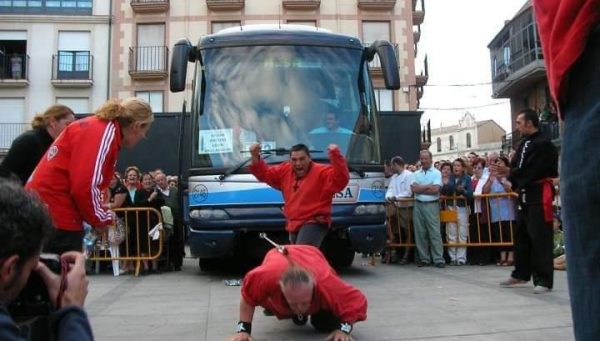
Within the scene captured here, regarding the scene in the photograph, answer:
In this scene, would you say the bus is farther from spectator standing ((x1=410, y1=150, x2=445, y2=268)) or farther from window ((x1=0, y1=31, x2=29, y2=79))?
window ((x1=0, y1=31, x2=29, y2=79))

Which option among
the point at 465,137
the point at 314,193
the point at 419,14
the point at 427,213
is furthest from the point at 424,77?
the point at 465,137

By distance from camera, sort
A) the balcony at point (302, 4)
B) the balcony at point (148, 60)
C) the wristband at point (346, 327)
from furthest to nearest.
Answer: the balcony at point (302, 4) < the balcony at point (148, 60) < the wristband at point (346, 327)

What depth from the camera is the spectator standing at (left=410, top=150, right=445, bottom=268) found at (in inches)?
386

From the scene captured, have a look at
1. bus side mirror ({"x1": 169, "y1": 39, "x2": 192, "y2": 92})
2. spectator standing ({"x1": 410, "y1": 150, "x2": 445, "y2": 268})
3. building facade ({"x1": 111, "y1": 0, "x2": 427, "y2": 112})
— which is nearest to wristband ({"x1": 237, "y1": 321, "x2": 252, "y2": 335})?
bus side mirror ({"x1": 169, "y1": 39, "x2": 192, "y2": 92})

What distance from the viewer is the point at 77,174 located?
3734 millimetres

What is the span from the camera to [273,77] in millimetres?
7875

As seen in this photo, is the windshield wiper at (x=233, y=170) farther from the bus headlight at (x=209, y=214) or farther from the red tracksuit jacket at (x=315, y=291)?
the red tracksuit jacket at (x=315, y=291)

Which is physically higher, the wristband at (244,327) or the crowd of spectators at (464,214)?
the crowd of spectators at (464,214)

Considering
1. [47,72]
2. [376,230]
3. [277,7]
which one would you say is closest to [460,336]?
[376,230]

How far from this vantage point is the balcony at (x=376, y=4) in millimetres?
28969

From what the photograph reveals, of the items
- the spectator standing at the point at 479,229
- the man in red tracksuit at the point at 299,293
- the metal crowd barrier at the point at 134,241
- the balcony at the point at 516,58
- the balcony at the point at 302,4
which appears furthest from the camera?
the balcony at the point at 516,58

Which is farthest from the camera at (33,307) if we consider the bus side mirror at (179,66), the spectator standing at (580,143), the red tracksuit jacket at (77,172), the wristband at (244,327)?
the bus side mirror at (179,66)

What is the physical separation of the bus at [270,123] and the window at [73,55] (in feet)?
75.4

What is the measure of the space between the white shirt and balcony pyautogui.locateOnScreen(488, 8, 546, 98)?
2116 cm
